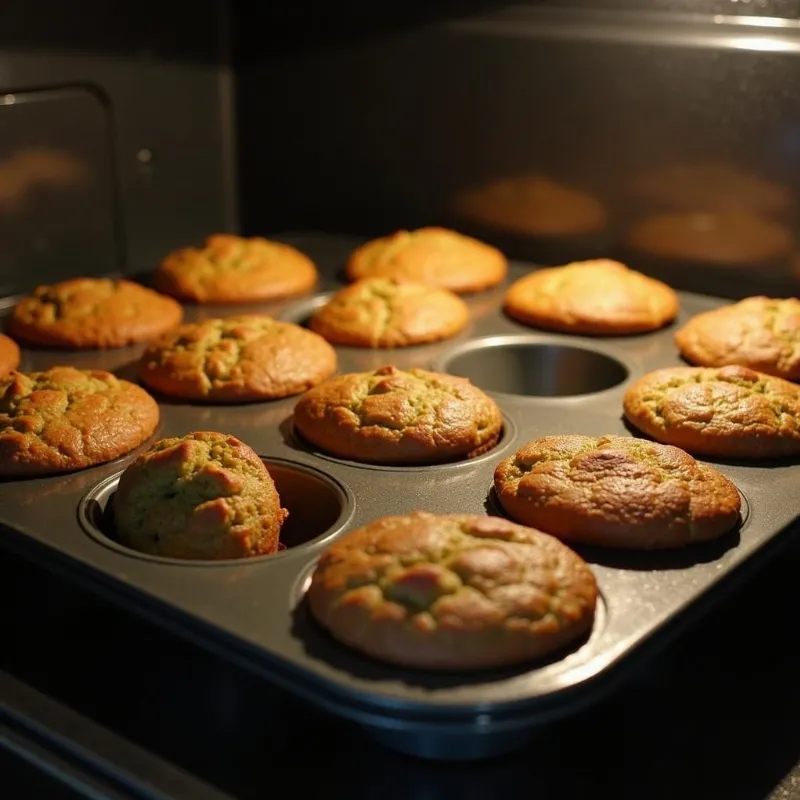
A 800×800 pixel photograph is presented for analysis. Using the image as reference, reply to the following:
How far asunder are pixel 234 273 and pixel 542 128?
0.90 meters

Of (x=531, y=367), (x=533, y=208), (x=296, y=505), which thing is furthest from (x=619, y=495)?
(x=533, y=208)

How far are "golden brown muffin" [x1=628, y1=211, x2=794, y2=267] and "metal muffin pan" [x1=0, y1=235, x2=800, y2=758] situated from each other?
17.1 inches

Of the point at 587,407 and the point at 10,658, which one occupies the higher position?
the point at 587,407

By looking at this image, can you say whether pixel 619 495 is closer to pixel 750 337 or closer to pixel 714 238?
pixel 750 337

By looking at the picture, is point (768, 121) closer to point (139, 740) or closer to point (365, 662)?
point (365, 662)

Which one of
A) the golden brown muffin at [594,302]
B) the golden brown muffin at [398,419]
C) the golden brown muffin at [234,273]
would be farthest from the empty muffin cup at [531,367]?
the golden brown muffin at [234,273]

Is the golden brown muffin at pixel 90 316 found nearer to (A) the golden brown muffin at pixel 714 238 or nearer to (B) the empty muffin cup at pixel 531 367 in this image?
(B) the empty muffin cup at pixel 531 367

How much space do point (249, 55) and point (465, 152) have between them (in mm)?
766

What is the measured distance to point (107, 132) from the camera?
293 cm

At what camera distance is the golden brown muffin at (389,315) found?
2.49 m

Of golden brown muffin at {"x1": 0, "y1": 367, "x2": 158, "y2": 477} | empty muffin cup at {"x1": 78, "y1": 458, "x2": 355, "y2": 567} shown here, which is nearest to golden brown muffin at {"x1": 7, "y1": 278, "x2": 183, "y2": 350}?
golden brown muffin at {"x1": 0, "y1": 367, "x2": 158, "y2": 477}

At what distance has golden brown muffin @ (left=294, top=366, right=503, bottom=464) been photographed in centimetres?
193

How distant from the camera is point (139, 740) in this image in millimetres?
1546

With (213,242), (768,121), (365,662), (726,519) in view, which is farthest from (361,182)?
(365,662)
